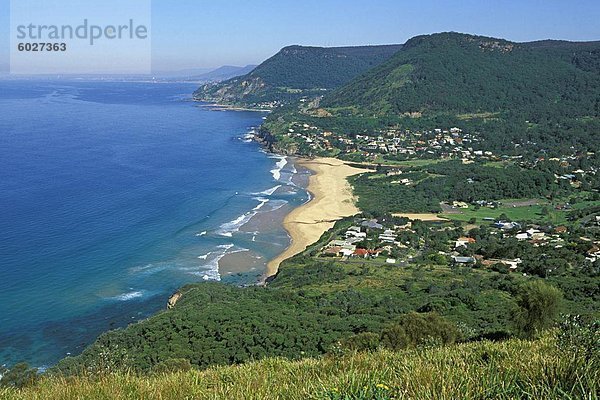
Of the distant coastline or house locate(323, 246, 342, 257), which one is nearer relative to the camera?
house locate(323, 246, 342, 257)

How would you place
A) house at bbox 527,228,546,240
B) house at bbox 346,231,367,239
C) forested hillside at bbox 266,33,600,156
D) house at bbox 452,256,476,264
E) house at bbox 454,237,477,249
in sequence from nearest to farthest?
house at bbox 452,256,476,264 < house at bbox 454,237,477,249 < house at bbox 527,228,546,240 < house at bbox 346,231,367,239 < forested hillside at bbox 266,33,600,156

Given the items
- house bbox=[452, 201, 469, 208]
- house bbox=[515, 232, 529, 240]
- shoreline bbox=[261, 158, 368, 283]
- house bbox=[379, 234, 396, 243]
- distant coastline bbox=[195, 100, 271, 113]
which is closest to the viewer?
house bbox=[379, 234, 396, 243]

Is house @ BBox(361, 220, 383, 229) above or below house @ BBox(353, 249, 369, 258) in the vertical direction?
above

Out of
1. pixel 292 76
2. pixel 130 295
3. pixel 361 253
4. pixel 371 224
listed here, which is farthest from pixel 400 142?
pixel 292 76

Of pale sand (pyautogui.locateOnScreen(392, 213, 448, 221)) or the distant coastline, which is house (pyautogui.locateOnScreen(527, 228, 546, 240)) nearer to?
pale sand (pyautogui.locateOnScreen(392, 213, 448, 221))

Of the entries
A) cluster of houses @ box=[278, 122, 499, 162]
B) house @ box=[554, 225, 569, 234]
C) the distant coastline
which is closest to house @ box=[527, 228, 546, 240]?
house @ box=[554, 225, 569, 234]

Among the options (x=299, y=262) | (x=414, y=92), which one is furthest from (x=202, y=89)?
(x=299, y=262)
